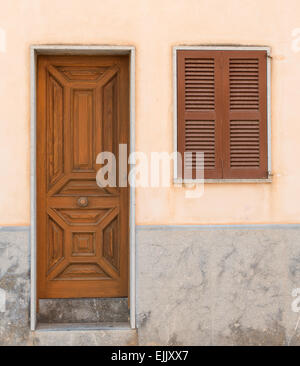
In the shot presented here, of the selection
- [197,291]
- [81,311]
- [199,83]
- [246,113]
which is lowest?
[81,311]

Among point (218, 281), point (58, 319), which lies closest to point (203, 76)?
point (218, 281)

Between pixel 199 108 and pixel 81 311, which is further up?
pixel 199 108

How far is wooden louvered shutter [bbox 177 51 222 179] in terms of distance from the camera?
215 inches

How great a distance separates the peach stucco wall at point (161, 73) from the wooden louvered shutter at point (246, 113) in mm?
115

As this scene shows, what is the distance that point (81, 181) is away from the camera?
221 inches

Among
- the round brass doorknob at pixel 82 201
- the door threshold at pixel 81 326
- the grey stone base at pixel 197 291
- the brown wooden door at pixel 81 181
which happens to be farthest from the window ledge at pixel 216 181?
the door threshold at pixel 81 326

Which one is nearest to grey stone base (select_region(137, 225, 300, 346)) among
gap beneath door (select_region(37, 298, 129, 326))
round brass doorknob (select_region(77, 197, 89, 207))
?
gap beneath door (select_region(37, 298, 129, 326))

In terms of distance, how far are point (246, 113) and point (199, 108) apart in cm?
48

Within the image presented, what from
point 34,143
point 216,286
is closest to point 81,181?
point 34,143

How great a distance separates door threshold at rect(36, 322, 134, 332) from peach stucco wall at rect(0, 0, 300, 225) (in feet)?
3.43

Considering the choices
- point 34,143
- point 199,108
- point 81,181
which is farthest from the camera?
point 81,181

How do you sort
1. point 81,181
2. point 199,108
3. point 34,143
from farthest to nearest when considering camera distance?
point 81,181 → point 199,108 → point 34,143

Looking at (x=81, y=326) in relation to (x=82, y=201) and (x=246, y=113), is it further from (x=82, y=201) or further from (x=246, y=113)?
(x=246, y=113)
